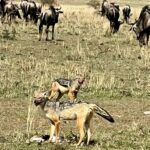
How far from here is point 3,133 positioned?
435 inches

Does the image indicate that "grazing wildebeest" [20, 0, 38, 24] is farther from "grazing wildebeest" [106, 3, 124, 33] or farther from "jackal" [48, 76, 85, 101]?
"jackal" [48, 76, 85, 101]

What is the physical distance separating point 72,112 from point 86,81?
23.5ft

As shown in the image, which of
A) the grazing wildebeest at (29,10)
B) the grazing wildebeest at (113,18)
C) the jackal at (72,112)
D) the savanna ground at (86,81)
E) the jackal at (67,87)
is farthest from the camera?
the grazing wildebeest at (29,10)

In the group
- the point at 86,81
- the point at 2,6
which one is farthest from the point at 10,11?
the point at 86,81

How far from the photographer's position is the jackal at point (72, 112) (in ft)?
31.4

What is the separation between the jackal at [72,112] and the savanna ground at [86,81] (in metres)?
0.37

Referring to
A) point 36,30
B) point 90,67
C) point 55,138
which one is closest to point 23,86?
point 90,67

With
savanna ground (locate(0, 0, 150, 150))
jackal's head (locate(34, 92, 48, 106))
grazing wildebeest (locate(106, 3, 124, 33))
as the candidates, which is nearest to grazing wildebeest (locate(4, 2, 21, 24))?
savanna ground (locate(0, 0, 150, 150))

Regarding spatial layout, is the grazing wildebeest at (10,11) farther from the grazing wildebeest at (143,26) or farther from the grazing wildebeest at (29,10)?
the grazing wildebeest at (143,26)

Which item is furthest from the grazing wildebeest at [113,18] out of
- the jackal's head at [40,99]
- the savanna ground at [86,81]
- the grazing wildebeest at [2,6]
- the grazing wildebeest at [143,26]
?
the jackal's head at [40,99]

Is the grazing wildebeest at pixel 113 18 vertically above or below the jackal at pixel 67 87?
below

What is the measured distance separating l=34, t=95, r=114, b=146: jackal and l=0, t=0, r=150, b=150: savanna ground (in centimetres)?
37

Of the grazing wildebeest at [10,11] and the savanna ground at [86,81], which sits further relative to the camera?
the grazing wildebeest at [10,11]

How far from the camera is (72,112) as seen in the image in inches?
383
